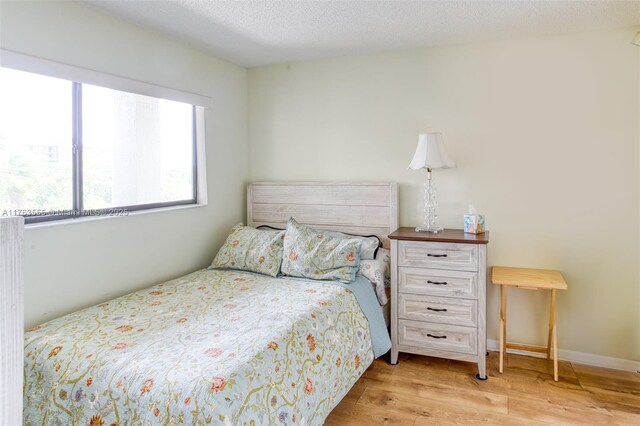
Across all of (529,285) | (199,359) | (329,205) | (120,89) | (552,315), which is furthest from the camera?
(329,205)

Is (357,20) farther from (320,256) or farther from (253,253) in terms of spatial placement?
(253,253)

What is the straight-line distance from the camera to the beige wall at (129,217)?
224cm

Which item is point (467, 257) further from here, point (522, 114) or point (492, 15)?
point (492, 15)

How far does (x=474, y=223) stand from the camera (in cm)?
300

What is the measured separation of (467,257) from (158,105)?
237 cm

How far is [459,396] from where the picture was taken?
2580mm

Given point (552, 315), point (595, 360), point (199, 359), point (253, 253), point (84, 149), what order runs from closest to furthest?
point (199, 359) → point (84, 149) → point (552, 315) → point (595, 360) → point (253, 253)

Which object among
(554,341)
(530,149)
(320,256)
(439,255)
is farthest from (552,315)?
(320,256)

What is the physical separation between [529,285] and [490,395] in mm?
726

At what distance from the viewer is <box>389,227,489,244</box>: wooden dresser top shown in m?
2.79

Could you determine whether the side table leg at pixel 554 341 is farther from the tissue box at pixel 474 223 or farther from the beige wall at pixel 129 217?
the beige wall at pixel 129 217

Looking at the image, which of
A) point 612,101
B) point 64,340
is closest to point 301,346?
point 64,340

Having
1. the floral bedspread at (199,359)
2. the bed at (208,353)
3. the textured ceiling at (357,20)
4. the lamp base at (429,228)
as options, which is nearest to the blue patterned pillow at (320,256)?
the bed at (208,353)

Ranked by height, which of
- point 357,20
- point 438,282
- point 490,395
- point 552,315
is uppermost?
point 357,20
